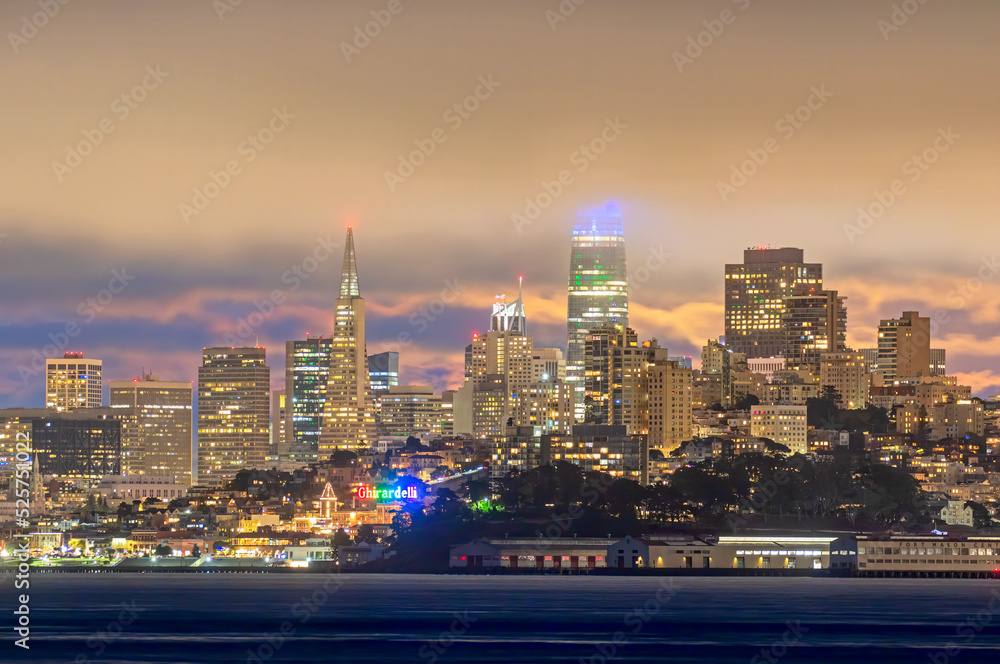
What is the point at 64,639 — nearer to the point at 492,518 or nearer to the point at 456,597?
the point at 456,597

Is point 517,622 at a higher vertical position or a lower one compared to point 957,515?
lower

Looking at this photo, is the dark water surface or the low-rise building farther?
the low-rise building

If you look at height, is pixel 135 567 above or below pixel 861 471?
below

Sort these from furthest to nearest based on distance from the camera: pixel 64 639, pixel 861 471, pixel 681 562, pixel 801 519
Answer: pixel 861 471
pixel 801 519
pixel 681 562
pixel 64 639

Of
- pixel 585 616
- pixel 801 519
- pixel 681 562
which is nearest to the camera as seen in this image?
pixel 585 616

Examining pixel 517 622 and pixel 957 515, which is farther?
pixel 957 515

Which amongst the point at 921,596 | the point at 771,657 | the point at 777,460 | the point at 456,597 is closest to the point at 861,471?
the point at 777,460

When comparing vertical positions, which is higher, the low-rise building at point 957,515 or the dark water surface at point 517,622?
the low-rise building at point 957,515

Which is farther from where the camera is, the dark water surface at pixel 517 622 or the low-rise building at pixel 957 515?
the low-rise building at pixel 957 515
